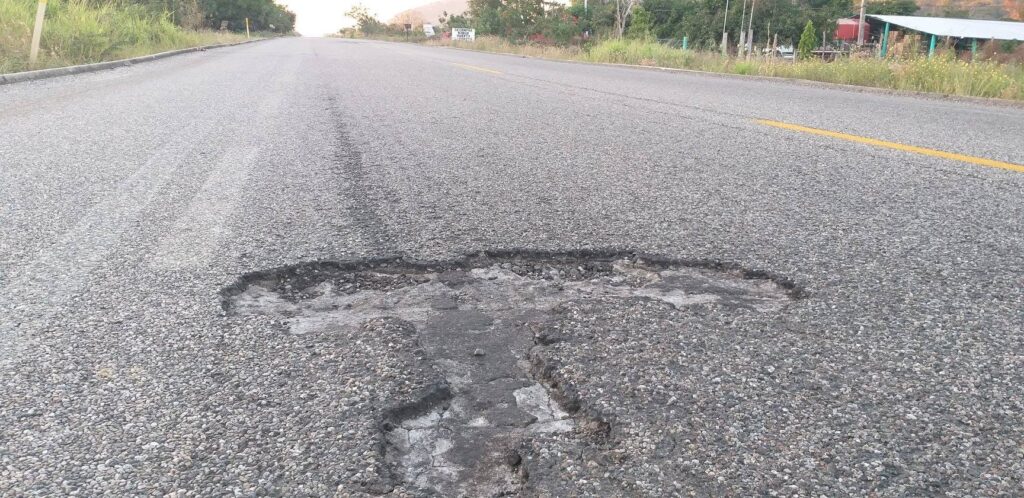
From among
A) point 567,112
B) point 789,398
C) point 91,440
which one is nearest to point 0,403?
point 91,440

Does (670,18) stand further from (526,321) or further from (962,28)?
(526,321)

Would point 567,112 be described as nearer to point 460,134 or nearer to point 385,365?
point 460,134

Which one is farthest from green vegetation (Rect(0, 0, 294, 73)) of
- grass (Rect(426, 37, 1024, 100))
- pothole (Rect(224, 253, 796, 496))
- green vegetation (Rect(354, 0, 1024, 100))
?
grass (Rect(426, 37, 1024, 100))

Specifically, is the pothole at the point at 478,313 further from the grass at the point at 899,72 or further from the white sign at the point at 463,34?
the white sign at the point at 463,34

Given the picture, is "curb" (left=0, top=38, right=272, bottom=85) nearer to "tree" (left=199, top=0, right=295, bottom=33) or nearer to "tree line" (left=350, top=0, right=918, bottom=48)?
"tree line" (left=350, top=0, right=918, bottom=48)

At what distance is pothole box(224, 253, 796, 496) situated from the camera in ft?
5.30

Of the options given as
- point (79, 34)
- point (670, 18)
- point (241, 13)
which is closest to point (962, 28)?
point (670, 18)

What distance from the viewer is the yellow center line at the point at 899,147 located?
467 centimetres

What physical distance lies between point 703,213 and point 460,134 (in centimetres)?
280

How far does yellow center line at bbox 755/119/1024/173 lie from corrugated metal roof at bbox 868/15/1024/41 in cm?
3553

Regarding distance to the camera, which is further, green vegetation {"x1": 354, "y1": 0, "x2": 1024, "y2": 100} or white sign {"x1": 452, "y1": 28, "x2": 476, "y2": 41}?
white sign {"x1": 452, "y1": 28, "x2": 476, "y2": 41}

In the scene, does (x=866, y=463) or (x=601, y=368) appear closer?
(x=866, y=463)

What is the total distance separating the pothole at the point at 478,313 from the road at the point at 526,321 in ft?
0.04

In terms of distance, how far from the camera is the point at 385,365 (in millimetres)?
1975
